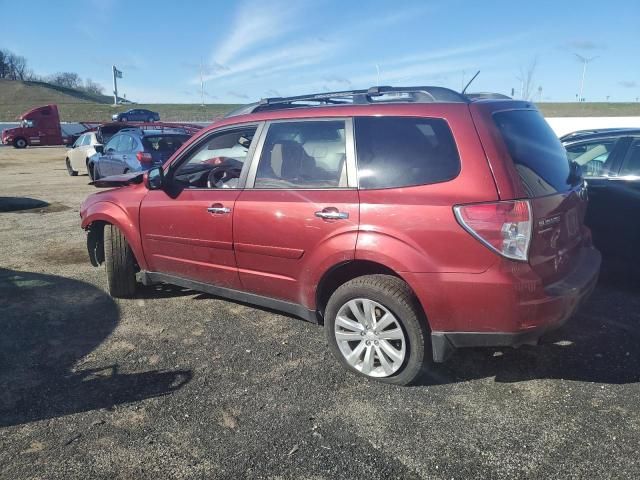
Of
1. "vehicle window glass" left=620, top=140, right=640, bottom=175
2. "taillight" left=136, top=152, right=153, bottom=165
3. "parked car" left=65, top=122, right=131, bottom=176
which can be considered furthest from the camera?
"parked car" left=65, top=122, right=131, bottom=176

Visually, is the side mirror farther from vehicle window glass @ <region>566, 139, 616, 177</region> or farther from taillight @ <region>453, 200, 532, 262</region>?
vehicle window glass @ <region>566, 139, 616, 177</region>

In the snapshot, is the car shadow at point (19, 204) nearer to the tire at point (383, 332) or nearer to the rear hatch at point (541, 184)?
the tire at point (383, 332)

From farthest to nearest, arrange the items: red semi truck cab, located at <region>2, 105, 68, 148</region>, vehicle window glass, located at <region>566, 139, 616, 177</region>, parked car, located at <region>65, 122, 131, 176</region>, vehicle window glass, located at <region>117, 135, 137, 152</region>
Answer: red semi truck cab, located at <region>2, 105, 68, 148</region>
parked car, located at <region>65, 122, 131, 176</region>
vehicle window glass, located at <region>117, 135, 137, 152</region>
vehicle window glass, located at <region>566, 139, 616, 177</region>

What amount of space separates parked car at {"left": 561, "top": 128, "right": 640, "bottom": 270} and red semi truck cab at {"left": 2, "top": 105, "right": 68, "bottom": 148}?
35.1 metres

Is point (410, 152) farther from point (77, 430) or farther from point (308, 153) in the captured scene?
point (77, 430)

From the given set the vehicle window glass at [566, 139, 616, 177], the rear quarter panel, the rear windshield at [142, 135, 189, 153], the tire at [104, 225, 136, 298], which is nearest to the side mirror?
the tire at [104, 225, 136, 298]

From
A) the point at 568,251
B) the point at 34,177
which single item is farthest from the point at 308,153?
the point at 34,177

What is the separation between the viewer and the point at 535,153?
3143 mm

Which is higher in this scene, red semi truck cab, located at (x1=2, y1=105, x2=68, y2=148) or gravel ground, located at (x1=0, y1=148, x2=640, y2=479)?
red semi truck cab, located at (x1=2, y1=105, x2=68, y2=148)

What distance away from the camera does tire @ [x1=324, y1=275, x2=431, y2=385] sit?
304cm

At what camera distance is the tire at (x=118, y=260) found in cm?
472

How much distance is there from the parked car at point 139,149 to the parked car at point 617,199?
7.72 m

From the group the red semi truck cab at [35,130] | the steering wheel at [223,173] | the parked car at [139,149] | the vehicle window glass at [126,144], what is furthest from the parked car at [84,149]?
the red semi truck cab at [35,130]

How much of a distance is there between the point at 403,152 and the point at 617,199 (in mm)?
2821
